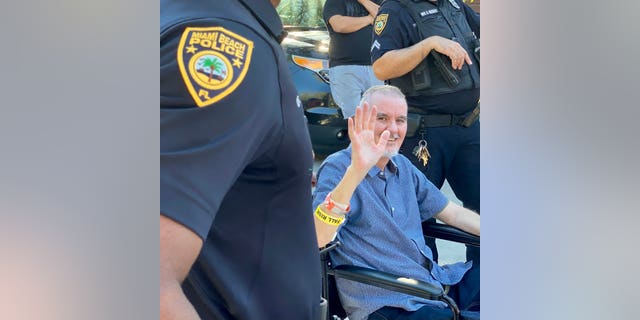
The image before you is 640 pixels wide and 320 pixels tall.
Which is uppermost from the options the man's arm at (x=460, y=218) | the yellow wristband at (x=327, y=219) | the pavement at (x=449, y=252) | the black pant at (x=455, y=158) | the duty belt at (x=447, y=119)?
the duty belt at (x=447, y=119)

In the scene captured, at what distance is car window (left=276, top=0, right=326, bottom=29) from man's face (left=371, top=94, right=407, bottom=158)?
0.26 metres

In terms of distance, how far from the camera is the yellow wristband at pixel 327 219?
1.75 meters

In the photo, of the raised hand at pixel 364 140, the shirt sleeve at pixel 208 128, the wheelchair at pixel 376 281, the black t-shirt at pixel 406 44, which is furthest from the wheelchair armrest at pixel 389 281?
the shirt sleeve at pixel 208 128

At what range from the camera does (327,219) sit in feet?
5.94

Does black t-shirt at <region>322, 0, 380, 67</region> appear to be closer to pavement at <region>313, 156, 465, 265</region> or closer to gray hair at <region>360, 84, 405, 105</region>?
gray hair at <region>360, 84, 405, 105</region>

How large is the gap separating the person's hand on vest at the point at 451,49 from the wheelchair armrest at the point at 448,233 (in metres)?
0.48

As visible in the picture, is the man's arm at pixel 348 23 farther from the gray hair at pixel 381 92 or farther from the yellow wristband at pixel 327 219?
the yellow wristband at pixel 327 219
